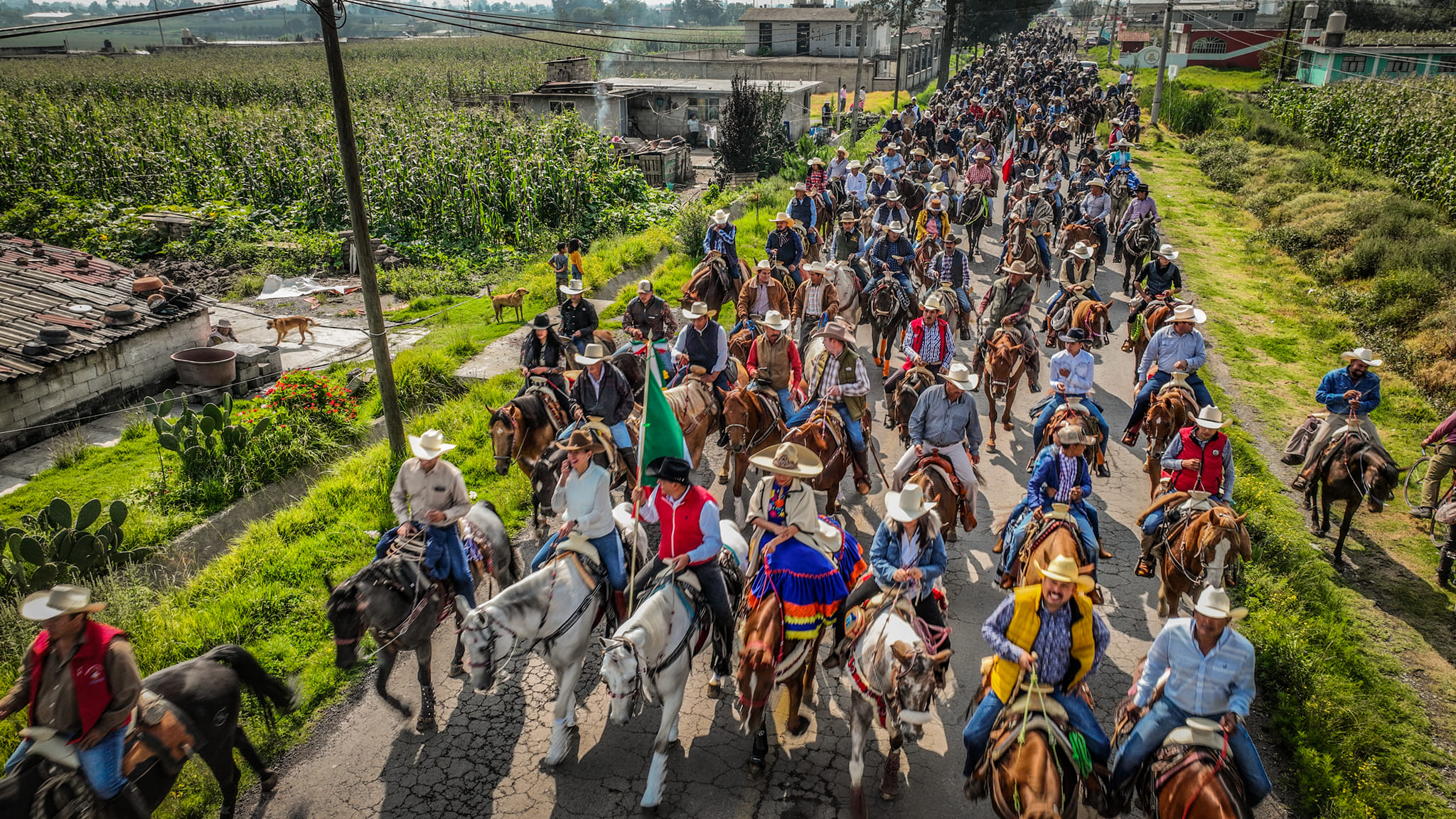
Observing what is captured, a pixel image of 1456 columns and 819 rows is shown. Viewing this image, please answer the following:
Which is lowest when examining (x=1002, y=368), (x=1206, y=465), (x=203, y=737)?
(x=203, y=737)

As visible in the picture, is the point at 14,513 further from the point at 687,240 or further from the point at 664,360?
the point at 687,240

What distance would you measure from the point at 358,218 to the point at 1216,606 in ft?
31.9

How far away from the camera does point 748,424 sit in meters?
10.1

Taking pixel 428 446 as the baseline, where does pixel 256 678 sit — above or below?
below

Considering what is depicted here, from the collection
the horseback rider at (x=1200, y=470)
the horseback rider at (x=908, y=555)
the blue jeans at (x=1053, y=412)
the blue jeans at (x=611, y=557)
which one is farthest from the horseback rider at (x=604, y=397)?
the horseback rider at (x=1200, y=470)

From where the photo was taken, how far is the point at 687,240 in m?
21.9

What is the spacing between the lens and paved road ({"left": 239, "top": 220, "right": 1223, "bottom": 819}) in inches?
259

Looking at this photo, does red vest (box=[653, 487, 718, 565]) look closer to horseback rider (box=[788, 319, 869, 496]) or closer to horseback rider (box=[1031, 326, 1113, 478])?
horseback rider (box=[788, 319, 869, 496])

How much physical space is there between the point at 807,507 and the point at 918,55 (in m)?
71.2

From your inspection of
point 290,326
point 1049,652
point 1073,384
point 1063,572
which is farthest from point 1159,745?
point 290,326

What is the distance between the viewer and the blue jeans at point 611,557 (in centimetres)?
719

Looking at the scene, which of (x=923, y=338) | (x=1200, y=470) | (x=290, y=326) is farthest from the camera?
(x=290, y=326)

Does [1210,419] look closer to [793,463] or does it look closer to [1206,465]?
[1206,465]

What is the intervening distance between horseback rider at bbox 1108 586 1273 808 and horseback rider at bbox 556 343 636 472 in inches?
243
